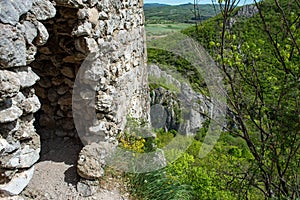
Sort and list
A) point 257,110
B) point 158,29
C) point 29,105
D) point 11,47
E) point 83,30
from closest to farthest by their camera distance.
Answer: point 11,47 → point 29,105 → point 83,30 → point 257,110 → point 158,29

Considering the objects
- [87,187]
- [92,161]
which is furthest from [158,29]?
[87,187]

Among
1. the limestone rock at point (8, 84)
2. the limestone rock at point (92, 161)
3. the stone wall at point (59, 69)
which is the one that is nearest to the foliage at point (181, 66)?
the stone wall at point (59, 69)

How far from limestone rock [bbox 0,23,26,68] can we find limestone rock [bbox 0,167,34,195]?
801mm

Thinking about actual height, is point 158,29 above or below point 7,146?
above

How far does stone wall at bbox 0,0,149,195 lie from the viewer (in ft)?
6.56

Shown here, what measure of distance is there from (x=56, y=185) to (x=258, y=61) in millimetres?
2469

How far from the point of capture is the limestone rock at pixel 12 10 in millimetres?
1852

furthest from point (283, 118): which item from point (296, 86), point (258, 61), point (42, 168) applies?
point (42, 168)

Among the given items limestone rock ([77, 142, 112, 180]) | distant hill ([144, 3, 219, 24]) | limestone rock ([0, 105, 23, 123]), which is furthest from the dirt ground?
distant hill ([144, 3, 219, 24])

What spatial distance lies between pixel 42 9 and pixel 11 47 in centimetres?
56

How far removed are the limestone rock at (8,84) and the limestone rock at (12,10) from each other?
1.02 ft

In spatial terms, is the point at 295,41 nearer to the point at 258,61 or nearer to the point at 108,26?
the point at 258,61

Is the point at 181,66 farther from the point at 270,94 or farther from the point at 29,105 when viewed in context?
the point at 29,105

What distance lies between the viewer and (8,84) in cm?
191
